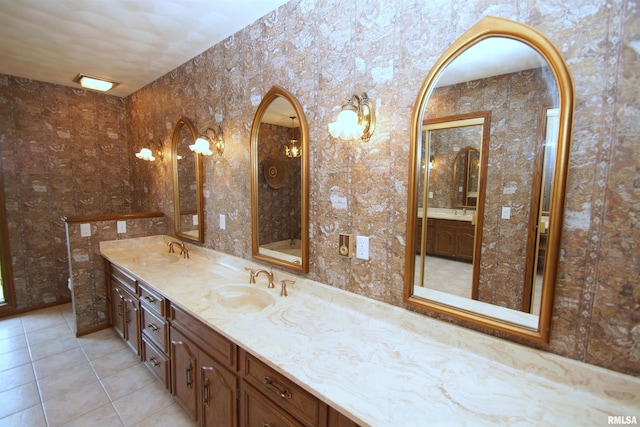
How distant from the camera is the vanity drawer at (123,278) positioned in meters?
2.33

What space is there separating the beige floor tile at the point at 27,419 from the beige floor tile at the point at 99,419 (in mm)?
192

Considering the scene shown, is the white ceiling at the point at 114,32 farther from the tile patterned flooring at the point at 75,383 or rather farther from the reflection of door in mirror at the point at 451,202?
the tile patterned flooring at the point at 75,383

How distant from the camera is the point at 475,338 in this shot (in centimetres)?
115

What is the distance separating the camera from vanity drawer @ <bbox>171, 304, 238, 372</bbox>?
138 centimetres

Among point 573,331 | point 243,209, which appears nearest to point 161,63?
point 243,209

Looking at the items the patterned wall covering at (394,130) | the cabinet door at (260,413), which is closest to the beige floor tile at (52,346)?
the patterned wall covering at (394,130)

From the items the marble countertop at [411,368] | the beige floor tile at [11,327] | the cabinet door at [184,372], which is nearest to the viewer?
the marble countertop at [411,368]

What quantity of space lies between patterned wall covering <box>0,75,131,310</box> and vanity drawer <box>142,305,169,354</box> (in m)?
2.31

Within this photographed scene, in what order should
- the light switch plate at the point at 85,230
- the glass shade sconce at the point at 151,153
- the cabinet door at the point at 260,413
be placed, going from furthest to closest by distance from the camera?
the glass shade sconce at the point at 151,153, the light switch plate at the point at 85,230, the cabinet door at the point at 260,413

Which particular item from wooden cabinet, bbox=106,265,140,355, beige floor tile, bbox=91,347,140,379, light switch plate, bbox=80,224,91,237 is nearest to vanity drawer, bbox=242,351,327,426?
wooden cabinet, bbox=106,265,140,355

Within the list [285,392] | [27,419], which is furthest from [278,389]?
[27,419]

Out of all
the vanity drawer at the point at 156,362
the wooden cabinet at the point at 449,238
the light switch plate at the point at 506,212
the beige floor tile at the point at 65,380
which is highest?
the light switch plate at the point at 506,212

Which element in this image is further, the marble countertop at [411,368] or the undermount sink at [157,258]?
the undermount sink at [157,258]

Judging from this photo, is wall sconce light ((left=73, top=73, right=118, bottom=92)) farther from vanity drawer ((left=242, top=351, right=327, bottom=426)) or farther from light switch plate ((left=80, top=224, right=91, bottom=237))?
vanity drawer ((left=242, top=351, right=327, bottom=426))
